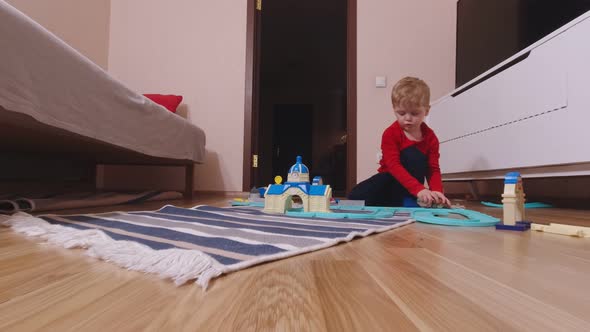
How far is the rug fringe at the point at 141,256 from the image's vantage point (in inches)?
14.5

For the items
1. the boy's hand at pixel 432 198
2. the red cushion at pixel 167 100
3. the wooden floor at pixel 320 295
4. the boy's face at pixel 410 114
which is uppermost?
the red cushion at pixel 167 100

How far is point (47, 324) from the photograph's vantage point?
0.83ft

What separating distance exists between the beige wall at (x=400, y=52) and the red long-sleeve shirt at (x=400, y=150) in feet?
2.79

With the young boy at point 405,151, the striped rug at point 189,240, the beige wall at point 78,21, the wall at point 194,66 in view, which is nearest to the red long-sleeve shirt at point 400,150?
the young boy at point 405,151

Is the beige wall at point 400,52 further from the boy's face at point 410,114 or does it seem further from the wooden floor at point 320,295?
the wooden floor at point 320,295

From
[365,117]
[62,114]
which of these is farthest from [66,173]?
[365,117]

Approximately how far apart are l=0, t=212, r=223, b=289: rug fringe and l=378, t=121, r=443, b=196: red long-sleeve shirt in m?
1.04

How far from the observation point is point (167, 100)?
7.27 feet

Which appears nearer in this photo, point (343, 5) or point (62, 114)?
point (62, 114)

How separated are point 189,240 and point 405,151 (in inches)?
43.6

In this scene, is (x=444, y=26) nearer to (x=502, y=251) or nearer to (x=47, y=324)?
(x=502, y=251)

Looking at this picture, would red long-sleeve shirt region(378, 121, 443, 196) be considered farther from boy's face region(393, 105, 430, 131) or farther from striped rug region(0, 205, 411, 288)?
striped rug region(0, 205, 411, 288)

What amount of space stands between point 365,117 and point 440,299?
2076 millimetres

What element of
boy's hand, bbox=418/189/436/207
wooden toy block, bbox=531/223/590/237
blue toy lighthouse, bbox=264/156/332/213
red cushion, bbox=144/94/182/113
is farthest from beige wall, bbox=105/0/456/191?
wooden toy block, bbox=531/223/590/237
